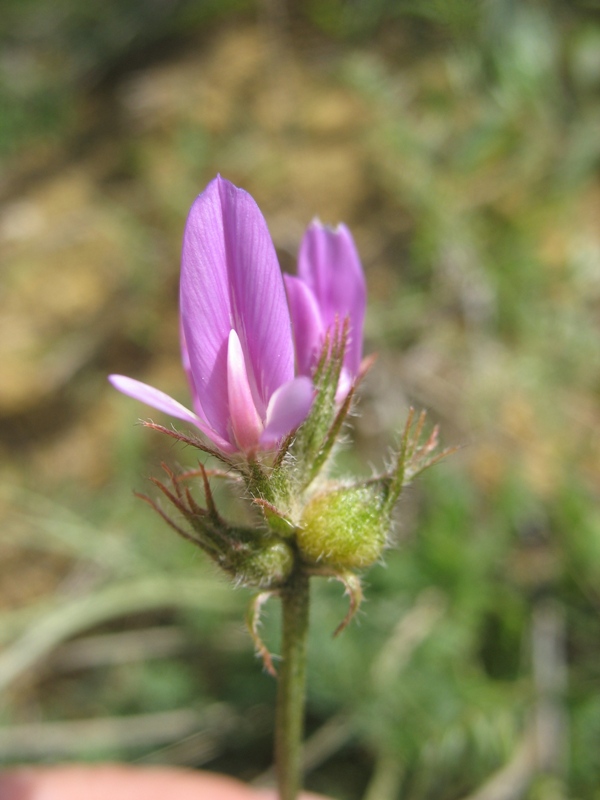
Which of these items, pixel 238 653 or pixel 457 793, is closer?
pixel 457 793

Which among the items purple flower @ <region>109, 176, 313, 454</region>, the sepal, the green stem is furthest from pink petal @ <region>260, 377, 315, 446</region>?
the green stem

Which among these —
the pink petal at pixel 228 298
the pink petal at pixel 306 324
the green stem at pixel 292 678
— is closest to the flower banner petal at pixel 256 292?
the pink petal at pixel 228 298

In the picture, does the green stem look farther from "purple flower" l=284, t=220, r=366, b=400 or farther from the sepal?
"purple flower" l=284, t=220, r=366, b=400

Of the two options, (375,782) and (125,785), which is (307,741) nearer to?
(375,782)

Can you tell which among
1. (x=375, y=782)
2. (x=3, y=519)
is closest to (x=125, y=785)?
(x=375, y=782)

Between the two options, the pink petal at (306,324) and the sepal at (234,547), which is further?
the pink petal at (306,324)

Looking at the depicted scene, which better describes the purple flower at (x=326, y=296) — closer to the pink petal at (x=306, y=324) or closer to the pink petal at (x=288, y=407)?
the pink petal at (x=306, y=324)
